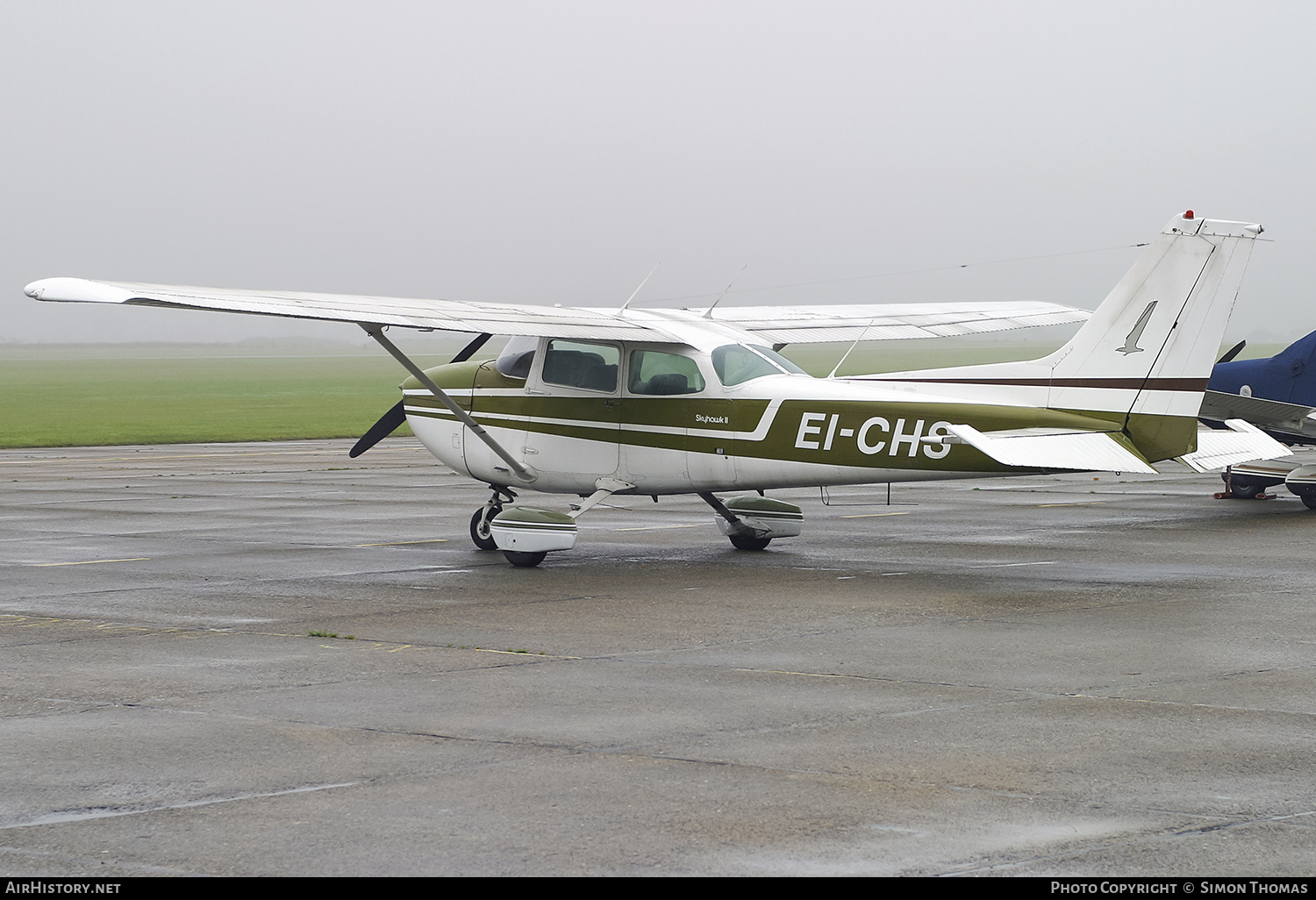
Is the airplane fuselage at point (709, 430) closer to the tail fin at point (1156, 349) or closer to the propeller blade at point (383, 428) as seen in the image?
the tail fin at point (1156, 349)

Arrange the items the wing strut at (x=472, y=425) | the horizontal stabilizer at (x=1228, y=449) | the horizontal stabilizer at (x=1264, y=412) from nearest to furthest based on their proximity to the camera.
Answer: the horizontal stabilizer at (x=1228, y=449) → the wing strut at (x=472, y=425) → the horizontal stabilizer at (x=1264, y=412)

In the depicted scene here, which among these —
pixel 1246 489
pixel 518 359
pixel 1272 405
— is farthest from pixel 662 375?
pixel 1246 489

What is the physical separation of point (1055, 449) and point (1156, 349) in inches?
68.0

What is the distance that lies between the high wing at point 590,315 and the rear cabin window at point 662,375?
244 millimetres

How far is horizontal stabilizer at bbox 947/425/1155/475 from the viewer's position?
11.8 metres

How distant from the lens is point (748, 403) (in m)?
13.7

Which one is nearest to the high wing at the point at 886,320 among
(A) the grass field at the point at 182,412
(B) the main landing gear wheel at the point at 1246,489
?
(B) the main landing gear wheel at the point at 1246,489

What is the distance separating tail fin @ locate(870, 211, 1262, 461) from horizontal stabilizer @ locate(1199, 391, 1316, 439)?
6341mm

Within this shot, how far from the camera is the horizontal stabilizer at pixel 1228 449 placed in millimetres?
14367

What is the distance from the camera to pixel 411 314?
13477mm

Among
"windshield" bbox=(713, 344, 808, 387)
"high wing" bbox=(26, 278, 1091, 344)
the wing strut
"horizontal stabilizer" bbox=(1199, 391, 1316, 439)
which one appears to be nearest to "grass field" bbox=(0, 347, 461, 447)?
"high wing" bbox=(26, 278, 1091, 344)

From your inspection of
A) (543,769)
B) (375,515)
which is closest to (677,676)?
(543,769)
